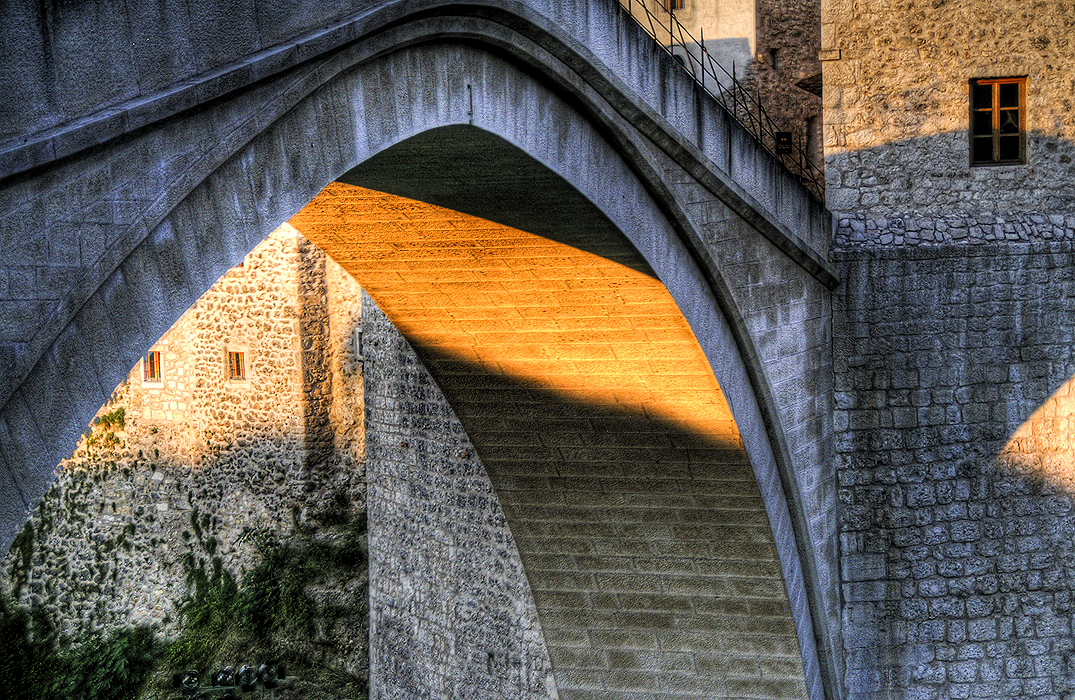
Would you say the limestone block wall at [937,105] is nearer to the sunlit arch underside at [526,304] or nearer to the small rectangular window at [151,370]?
the sunlit arch underside at [526,304]

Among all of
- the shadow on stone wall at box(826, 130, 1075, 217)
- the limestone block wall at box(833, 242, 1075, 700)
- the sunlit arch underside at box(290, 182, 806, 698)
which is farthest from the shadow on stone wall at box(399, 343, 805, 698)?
the shadow on stone wall at box(826, 130, 1075, 217)

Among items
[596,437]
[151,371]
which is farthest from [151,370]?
[596,437]

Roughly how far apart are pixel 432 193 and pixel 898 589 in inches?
189

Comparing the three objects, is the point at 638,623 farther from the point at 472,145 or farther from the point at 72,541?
the point at 72,541

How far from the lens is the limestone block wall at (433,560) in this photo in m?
11.1

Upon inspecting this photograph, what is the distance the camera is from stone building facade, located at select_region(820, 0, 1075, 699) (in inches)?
336

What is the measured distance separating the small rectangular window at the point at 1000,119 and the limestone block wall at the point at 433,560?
5.13 meters

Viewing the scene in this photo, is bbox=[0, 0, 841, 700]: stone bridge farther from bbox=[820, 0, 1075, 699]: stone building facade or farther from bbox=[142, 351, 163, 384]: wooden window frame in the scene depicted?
bbox=[142, 351, 163, 384]: wooden window frame

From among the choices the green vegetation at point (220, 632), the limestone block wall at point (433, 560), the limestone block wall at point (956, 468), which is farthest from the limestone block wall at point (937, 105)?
the green vegetation at point (220, 632)

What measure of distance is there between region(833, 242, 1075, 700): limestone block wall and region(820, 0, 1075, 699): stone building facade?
0.6 inches

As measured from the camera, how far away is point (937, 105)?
8.57 metres

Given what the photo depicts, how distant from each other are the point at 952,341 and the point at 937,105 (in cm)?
166

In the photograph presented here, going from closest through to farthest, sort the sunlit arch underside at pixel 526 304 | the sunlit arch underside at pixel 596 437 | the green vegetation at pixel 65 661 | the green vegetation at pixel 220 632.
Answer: the sunlit arch underside at pixel 526 304, the sunlit arch underside at pixel 596 437, the green vegetation at pixel 220 632, the green vegetation at pixel 65 661

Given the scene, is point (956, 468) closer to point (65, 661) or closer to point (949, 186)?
point (949, 186)
